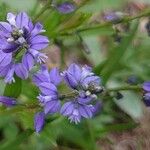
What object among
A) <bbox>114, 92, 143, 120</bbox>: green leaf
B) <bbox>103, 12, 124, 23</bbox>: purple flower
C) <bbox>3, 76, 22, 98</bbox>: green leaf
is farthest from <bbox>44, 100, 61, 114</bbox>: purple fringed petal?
<bbox>114, 92, 143, 120</bbox>: green leaf

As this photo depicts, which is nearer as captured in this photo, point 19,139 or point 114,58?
point 19,139

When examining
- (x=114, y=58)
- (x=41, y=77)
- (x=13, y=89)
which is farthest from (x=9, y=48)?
(x=114, y=58)

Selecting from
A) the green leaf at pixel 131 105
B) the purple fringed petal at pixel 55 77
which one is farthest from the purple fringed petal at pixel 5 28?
the green leaf at pixel 131 105

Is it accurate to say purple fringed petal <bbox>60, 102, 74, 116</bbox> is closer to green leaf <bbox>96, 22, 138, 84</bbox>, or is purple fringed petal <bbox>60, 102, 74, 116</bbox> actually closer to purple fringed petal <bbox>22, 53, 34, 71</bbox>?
purple fringed petal <bbox>22, 53, 34, 71</bbox>

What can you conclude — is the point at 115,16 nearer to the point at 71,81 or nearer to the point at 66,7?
the point at 66,7

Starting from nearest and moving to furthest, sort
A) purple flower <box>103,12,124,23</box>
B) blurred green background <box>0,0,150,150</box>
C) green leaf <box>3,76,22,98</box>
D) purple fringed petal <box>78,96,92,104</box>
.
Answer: purple fringed petal <box>78,96,92,104</box>
green leaf <box>3,76,22,98</box>
purple flower <box>103,12,124,23</box>
blurred green background <box>0,0,150,150</box>

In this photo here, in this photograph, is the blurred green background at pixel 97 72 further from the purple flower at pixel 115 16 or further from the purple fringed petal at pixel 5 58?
the purple fringed petal at pixel 5 58
